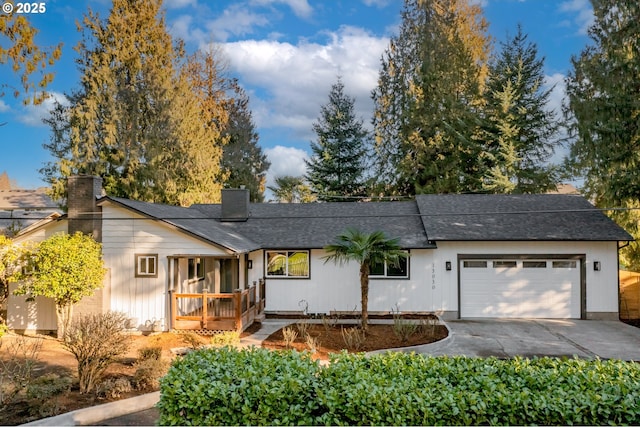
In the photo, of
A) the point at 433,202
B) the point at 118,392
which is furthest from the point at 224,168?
the point at 118,392

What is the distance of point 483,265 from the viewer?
46.5 ft

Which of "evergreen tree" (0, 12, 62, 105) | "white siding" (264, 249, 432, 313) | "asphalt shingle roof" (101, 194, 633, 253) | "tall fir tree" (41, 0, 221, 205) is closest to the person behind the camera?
"evergreen tree" (0, 12, 62, 105)

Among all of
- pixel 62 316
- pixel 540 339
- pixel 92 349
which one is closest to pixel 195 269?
pixel 62 316

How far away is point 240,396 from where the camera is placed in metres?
4.32

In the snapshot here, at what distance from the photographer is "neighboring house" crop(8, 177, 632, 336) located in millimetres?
12000

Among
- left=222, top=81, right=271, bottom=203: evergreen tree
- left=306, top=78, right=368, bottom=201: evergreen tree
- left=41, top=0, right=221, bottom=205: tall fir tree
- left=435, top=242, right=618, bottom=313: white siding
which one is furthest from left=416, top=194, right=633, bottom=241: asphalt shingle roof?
left=222, top=81, right=271, bottom=203: evergreen tree

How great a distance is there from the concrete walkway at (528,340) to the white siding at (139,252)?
296 cm

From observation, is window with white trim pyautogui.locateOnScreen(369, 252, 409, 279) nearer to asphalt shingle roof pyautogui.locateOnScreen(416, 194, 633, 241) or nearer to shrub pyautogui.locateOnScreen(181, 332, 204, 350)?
asphalt shingle roof pyautogui.locateOnScreen(416, 194, 633, 241)

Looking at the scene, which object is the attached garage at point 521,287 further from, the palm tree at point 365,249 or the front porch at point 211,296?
the front porch at point 211,296

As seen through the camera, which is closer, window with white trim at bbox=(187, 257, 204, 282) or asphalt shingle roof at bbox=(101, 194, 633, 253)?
asphalt shingle roof at bbox=(101, 194, 633, 253)

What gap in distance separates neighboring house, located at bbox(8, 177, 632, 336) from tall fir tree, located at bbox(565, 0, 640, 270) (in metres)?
1.79

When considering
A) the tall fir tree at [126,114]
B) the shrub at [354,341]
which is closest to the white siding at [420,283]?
the shrub at [354,341]

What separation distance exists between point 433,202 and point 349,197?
11.1 meters

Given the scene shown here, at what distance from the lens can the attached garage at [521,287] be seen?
1388 cm
